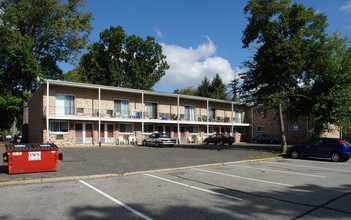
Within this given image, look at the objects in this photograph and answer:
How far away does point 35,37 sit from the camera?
3247 cm

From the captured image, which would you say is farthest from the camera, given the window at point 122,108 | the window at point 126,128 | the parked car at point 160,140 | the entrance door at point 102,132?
the window at point 126,128

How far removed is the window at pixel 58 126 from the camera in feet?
74.5

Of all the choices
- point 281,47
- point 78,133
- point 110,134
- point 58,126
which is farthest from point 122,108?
point 281,47

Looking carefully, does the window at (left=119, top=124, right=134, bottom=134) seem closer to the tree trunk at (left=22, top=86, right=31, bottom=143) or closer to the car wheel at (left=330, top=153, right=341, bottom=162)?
the tree trunk at (left=22, top=86, right=31, bottom=143)

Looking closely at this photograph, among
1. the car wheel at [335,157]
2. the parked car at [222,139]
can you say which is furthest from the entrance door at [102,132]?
the car wheel at [335,157]

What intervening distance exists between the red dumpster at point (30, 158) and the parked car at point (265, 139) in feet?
104

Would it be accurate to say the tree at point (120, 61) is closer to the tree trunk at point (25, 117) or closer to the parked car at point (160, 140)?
the tree trunk at point (25, 117)

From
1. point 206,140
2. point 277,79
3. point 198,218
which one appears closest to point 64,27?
point 206,140

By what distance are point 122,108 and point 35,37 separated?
16135mm

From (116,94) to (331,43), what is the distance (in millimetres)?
19905

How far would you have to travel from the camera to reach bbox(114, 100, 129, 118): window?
26.7 m

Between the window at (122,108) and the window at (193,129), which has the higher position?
the window at (122,108)

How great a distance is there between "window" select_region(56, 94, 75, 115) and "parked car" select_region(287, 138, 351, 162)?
19.1 metres

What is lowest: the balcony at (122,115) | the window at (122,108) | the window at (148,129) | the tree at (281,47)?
the window at (148,129)
